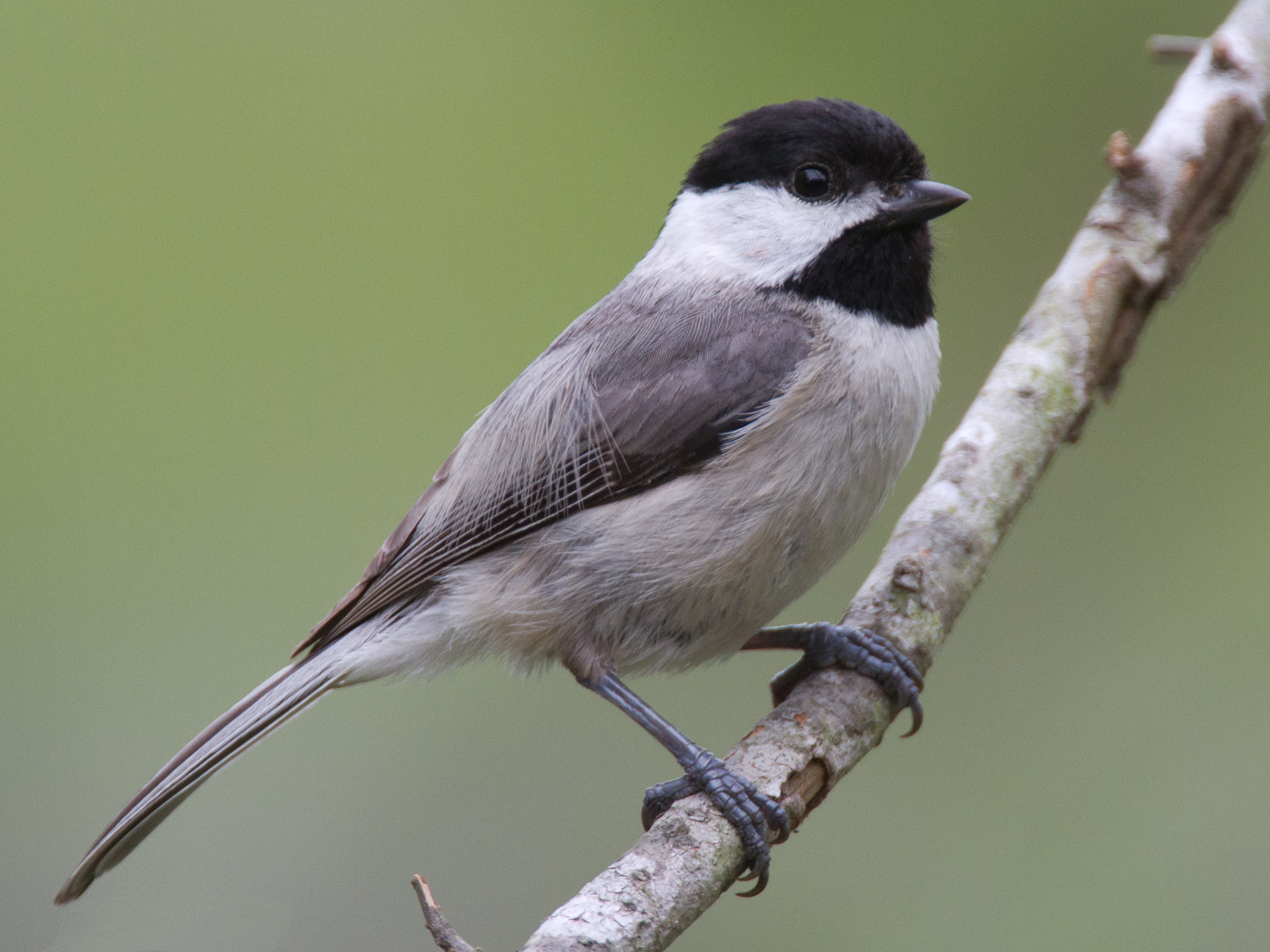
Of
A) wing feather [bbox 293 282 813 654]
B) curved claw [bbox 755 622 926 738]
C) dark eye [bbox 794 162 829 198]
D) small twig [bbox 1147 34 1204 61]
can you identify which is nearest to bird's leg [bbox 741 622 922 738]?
curved claw [bbox 755 622 926 738]

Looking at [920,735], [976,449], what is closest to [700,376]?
[976,449]

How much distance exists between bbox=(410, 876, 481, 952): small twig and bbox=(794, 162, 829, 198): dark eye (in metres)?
1.31

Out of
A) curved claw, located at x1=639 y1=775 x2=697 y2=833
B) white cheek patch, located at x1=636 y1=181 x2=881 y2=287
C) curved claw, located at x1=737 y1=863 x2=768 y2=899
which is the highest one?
white cheek patch, located at x1=636 y1=181 x2=881 y2=287

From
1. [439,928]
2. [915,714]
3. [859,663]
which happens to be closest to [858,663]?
[859,663]

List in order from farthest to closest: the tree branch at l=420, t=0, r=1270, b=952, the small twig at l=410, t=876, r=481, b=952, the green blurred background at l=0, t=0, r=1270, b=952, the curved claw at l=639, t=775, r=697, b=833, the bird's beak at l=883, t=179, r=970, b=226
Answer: the green blurred background at l=0, t=0, r=1270, b=952, the bird's beak at l=883, t=179, r=970, b=226, the curved claw at l=639, t=775, r=697, b=833, the tree branch at l=420, t=0, r=1270, b=952, the small twig at l=410, t=876, r=481, b=952

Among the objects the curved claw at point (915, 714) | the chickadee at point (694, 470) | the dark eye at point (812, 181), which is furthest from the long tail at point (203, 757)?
A: the dark eye at point (812, 181)

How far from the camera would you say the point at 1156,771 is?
2285mm

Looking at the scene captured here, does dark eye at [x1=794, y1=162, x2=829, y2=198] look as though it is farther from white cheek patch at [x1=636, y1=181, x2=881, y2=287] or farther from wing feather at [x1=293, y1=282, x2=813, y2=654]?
wing feather at [x1=293, y1=282, x2=813, y2=654]

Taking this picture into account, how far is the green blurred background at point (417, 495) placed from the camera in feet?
7.10

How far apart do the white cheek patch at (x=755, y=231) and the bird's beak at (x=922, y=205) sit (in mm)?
29

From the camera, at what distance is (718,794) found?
1493 millimetres

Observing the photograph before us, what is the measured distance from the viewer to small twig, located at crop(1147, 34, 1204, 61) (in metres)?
2.40

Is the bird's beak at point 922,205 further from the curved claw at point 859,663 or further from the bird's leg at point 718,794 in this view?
the bird's leg at point 718,794

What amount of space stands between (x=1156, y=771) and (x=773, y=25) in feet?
6.04
